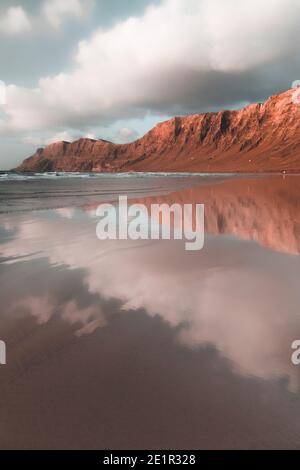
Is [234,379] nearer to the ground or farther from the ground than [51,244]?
nearer to the ground

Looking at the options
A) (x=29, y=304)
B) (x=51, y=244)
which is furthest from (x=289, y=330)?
(x=51, y=244)

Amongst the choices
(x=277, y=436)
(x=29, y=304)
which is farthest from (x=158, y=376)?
(x=29, y=304)

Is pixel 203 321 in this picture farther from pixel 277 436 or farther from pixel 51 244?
pixel 51 244

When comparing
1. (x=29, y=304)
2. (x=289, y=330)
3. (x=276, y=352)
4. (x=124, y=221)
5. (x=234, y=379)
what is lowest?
(x=234, y=379)

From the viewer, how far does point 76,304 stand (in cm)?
421

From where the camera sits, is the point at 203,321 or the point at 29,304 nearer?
the point at 203,321

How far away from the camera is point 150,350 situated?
311cm

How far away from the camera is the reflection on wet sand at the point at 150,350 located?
2.17 metres

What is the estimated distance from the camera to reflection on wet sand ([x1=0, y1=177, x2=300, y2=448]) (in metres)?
2.17

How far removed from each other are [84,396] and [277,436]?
1409 mm

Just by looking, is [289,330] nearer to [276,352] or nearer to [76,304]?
[276,352]

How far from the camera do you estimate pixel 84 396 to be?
96.4 inches
